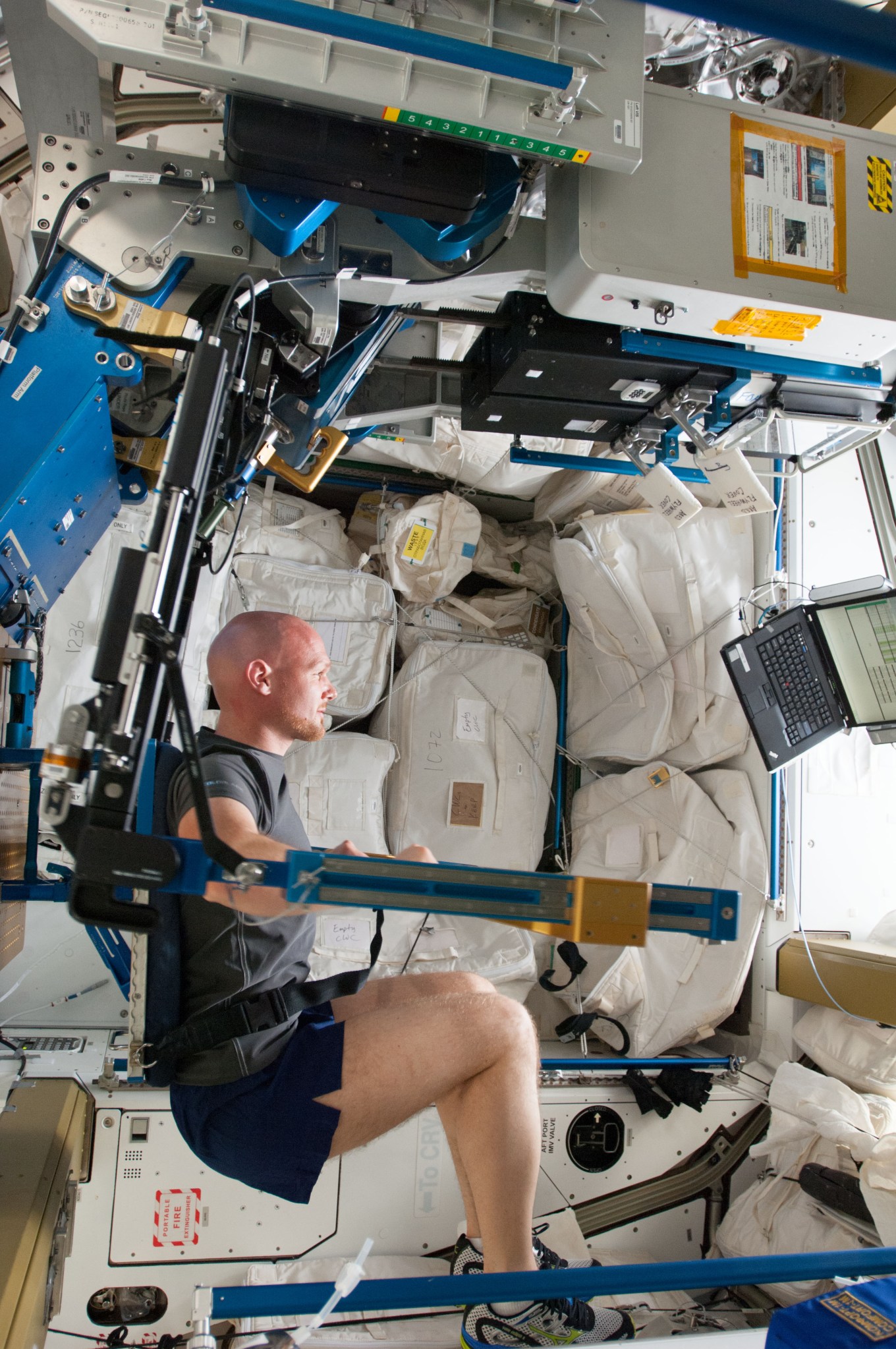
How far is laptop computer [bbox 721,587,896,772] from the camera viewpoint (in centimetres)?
360

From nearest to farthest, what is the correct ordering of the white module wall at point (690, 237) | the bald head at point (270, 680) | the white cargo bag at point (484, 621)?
the white module wall at point (690, 237) → the bald head at point (270, 680) → the white cargo bag at point (484, 621)

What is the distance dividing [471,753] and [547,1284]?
2834 millimetres

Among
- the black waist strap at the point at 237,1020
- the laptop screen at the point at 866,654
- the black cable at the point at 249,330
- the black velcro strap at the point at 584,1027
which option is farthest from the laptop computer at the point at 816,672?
the black cable at the point at 249,330

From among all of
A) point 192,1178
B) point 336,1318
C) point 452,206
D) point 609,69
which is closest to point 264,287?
point 452,206

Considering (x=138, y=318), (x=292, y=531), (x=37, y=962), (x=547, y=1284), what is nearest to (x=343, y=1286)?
(x=547, y=1284)

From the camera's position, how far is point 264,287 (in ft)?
6.88

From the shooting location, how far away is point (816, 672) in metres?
3.77

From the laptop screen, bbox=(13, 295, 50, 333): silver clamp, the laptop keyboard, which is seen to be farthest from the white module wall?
the laptop keyboard

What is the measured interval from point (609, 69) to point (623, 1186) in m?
4.00

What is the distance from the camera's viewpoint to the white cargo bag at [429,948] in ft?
13.0

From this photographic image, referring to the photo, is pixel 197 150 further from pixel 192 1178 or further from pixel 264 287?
pixel 192 1178

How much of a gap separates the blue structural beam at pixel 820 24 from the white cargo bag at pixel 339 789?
336 cm

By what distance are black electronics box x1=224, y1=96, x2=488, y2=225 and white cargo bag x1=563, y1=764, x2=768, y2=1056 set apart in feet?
9.72

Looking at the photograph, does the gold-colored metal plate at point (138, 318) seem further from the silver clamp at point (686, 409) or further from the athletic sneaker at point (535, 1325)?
the athletic sneaker at point (535, 1325)
